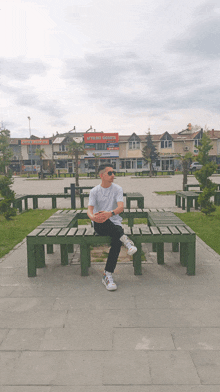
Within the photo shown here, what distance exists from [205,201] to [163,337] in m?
7.28

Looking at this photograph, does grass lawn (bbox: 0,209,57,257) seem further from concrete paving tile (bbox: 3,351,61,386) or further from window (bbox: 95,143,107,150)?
window (bbox: 95,143,107,150)

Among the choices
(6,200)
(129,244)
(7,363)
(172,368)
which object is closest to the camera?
(172,368)

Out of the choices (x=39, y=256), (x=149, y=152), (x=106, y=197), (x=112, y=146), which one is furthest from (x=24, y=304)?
(x=112, y=146)

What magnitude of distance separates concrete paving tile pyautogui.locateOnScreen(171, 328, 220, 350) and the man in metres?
1.36

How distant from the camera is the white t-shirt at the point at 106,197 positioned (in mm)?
4426

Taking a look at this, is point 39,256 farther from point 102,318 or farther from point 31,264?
point 102,318

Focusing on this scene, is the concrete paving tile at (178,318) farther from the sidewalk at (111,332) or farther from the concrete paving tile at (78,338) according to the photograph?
the concrete paving tile at (78,338)

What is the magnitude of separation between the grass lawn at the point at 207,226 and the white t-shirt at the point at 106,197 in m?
2.54

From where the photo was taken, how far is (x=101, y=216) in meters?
4.22

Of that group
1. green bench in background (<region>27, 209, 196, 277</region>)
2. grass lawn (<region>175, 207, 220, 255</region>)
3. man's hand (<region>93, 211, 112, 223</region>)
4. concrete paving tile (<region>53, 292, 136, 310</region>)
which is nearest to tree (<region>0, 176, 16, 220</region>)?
green bench in background (<region>27, 209, 196, 277</region>)

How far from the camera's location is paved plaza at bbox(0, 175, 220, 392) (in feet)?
7.52

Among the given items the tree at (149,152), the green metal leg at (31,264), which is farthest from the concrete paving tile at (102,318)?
the tree at (149,152)

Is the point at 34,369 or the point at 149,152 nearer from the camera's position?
the point at 34,369

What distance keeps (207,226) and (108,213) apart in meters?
4.69
